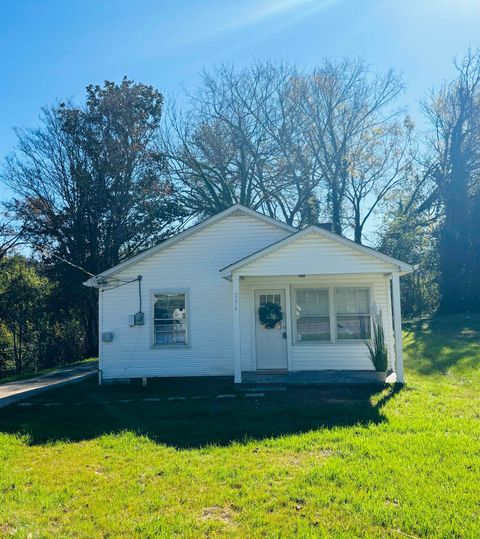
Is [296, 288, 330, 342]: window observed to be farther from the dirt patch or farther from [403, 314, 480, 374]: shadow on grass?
the dirt patch

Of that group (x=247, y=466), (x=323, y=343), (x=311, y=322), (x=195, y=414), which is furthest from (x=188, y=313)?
(x=247, y=466)

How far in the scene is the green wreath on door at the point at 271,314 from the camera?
39.6 ft

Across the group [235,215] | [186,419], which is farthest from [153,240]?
[186,419]

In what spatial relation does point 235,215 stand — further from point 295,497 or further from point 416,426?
point 295,497

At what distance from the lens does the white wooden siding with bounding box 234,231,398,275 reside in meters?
10.7

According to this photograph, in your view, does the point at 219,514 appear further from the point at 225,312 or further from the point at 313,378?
the point at 225,312

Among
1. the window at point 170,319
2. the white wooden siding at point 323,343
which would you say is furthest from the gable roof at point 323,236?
the window at point 170,319

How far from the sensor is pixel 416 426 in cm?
678

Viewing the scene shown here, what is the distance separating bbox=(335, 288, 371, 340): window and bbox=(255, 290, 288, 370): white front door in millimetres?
1478

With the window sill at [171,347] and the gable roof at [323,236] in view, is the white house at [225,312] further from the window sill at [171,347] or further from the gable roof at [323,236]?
the gable roof at [323,236]

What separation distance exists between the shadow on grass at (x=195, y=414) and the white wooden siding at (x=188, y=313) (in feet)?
5.39

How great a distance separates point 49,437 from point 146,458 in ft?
6.90

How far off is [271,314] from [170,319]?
287 centimetres

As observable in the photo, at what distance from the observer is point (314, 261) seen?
1080 centimetres
